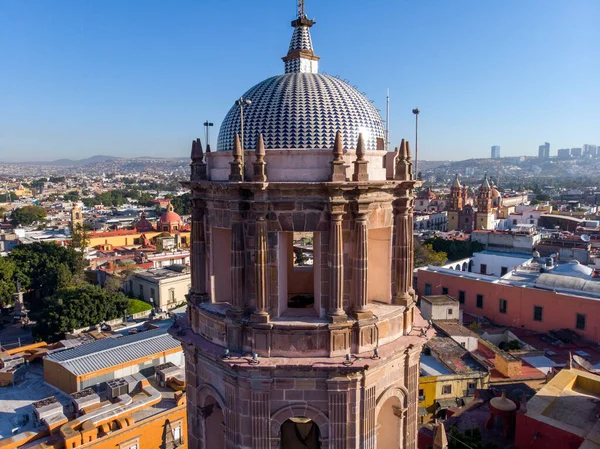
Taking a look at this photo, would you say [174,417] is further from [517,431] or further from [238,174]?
[238,174]

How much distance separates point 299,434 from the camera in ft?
38.9

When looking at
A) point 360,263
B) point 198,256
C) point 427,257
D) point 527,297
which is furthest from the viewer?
point 427,257

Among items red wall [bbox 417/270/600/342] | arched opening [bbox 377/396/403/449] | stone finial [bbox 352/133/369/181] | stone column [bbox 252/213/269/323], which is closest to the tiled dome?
stone finial [bbox 352/133/369/181]

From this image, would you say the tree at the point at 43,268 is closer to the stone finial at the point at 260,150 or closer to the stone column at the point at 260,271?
the stone column at the point at 260,271

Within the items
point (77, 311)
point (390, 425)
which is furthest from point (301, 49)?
point (77, 311)

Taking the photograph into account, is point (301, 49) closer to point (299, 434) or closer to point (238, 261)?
point (238, 261)

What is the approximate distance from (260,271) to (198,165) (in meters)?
3.16

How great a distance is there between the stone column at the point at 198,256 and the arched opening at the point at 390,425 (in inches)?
196

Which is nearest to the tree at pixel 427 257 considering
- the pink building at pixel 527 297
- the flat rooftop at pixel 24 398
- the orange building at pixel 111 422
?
the pink building at pixel 527 297

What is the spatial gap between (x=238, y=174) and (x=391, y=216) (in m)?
3.55

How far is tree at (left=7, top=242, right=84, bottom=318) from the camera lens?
5875 centimetres

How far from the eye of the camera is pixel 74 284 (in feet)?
189

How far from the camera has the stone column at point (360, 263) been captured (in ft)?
31.9

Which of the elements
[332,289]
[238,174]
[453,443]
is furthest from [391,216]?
[453,443]
